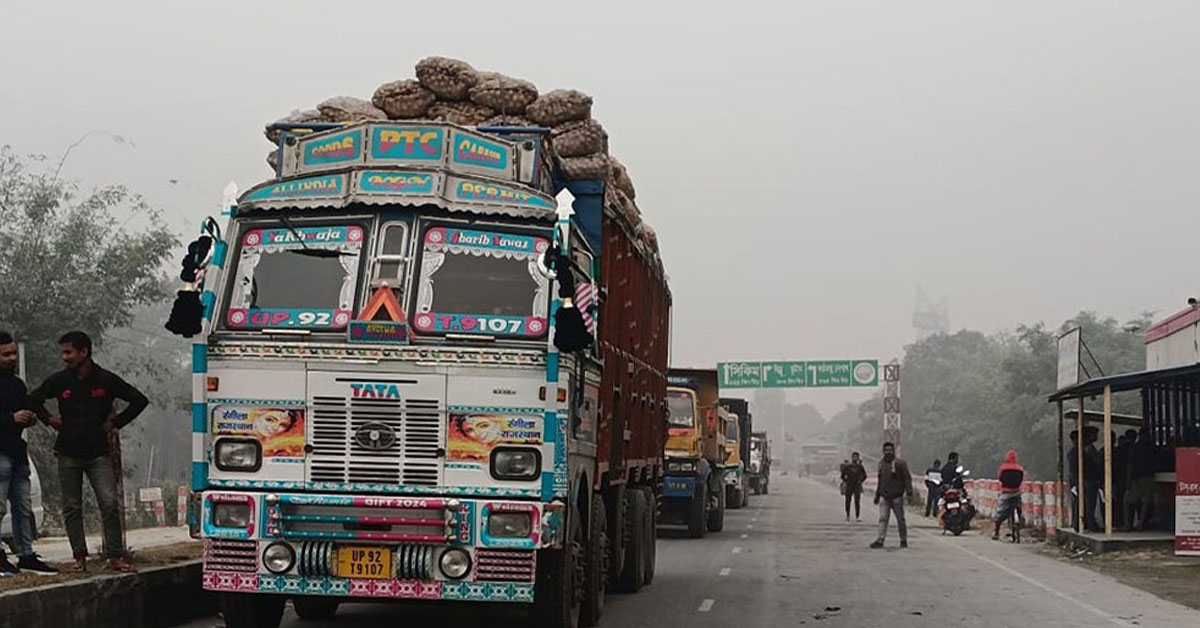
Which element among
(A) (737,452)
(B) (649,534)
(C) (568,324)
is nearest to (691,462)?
(B) (649,534)

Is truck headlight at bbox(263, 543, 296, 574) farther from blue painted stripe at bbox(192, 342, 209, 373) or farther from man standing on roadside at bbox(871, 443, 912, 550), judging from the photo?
man standing on roadside at bbox(871, 443, 912, 550)

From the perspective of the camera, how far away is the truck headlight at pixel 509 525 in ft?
34.0

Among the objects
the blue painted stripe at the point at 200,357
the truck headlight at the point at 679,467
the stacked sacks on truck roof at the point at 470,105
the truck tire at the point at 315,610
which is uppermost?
the stacked sacks on truck roof at the point at 470,105

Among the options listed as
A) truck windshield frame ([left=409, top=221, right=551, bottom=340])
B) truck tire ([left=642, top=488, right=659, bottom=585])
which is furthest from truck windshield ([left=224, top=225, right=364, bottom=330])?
truck tire ([left=642, top=488, right=659, bottom=585])

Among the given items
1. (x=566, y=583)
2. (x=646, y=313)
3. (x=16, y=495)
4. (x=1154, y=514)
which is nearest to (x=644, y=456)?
(x=646, y=313)

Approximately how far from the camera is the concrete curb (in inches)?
405

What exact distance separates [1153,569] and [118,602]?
15452mm

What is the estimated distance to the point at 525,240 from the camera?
36.5 ft

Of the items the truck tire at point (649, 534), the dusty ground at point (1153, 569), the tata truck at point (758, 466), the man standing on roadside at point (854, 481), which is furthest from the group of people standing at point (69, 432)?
the tata truck at point (758, 466)

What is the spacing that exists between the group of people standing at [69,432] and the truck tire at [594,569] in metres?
3.72

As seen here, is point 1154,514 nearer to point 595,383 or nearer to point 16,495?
point 595,383

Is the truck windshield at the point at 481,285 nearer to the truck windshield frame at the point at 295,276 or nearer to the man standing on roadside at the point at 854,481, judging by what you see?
the truck windshield frame at the point at 295,276

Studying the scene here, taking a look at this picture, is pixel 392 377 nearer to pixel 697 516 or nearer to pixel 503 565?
pixel 503 565

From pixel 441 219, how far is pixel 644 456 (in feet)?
21.7
